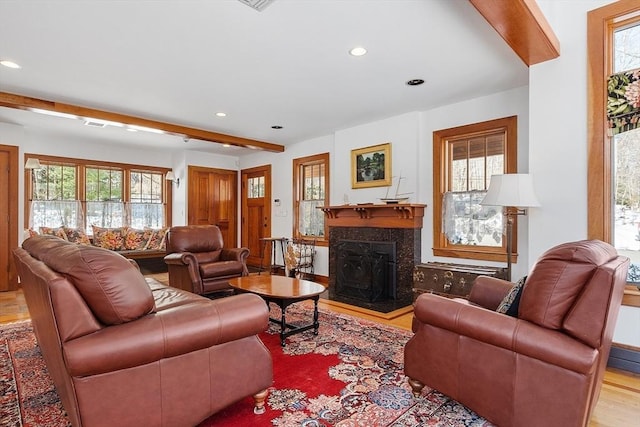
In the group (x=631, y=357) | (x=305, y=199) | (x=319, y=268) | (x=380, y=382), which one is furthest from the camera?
(x=305, y=199)

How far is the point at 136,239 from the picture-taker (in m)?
6.36

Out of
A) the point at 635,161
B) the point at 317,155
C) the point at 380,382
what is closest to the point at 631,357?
the point at 635,161

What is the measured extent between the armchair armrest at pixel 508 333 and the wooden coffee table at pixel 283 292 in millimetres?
1235

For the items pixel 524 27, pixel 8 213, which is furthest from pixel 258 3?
pixel 8 213

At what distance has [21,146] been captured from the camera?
5230mm

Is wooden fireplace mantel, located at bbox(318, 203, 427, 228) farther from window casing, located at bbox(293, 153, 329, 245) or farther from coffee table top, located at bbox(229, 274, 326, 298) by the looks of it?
coffee table top, located at bbox(229, 274, 326, 298)

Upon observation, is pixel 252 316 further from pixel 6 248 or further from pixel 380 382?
pixel 6 248

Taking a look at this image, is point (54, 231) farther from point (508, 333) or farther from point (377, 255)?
point (508, 333)

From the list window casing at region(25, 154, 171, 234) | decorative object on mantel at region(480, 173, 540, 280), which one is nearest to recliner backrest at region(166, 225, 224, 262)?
window casing at region(25, 154, 171, 234)

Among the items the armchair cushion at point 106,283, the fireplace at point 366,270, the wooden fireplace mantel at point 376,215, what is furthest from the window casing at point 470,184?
the armchair cushion at point 106,283

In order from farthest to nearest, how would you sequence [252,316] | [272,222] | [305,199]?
[272,222], [305,199], [252,316]

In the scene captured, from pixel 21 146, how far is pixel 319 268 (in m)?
4.97

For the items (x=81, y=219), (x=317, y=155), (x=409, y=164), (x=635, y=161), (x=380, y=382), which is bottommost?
(x=380, y=382)

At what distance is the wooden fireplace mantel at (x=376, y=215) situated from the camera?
4.41 m
